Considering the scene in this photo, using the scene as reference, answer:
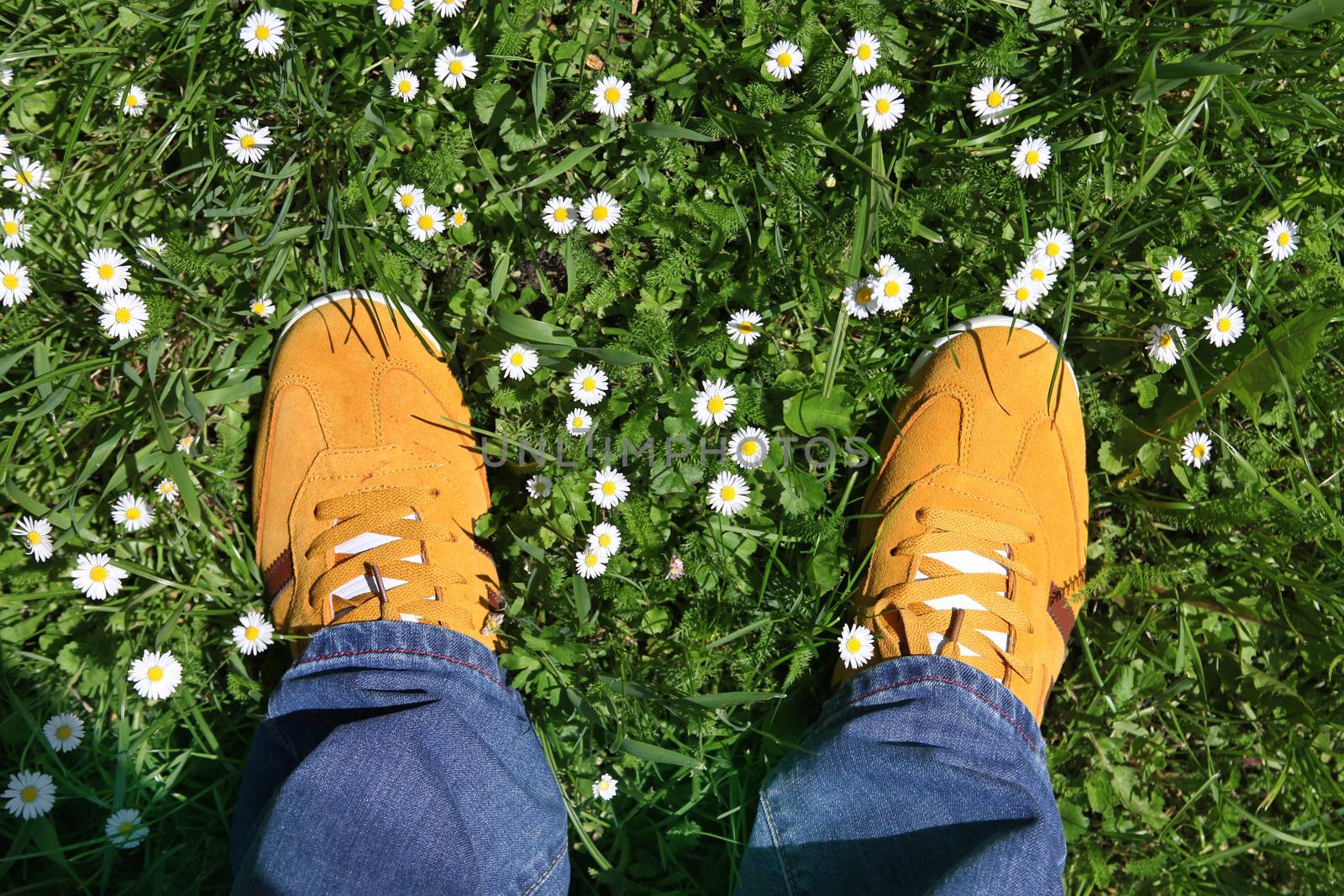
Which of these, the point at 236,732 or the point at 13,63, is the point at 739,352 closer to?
the point at 236,732

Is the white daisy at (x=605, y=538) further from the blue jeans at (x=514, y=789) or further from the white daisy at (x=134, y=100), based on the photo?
the white daisy at (x=134, y=100)

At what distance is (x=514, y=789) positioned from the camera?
6.43ft

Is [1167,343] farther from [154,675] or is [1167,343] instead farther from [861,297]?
[154,675]

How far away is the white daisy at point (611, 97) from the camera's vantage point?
7.07 feet

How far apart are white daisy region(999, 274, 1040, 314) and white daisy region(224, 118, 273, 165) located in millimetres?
1796

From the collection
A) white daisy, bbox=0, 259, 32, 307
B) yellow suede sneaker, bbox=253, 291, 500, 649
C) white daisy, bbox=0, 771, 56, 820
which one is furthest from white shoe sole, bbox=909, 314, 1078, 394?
white daisy, bbox=0, 771, 56, 820

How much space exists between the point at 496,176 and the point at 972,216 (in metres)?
1.17

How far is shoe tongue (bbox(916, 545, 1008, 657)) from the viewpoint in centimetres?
218

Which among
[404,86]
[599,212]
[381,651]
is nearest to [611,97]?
[599,212]

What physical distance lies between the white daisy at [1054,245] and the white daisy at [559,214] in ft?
3.64

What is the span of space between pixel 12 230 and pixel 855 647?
2.22 meters

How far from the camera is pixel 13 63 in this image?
2.27m

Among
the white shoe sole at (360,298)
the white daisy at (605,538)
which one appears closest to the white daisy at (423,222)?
the white shoe sole at (360,298)

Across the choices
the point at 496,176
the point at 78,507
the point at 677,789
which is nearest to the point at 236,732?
the point at 78,507
